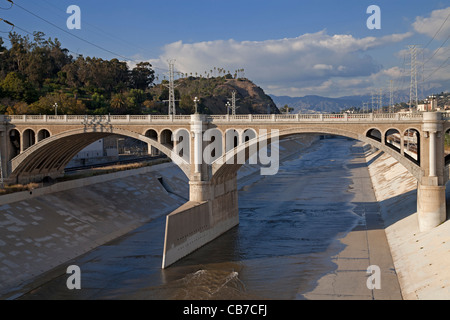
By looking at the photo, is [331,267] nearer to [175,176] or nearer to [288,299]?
[288,299]

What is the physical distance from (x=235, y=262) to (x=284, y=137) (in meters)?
15.0

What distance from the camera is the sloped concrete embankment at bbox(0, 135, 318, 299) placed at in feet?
127

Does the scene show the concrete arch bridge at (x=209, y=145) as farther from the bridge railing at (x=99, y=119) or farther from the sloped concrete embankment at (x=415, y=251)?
the sloped concrete embankment at (x=415, y=251)

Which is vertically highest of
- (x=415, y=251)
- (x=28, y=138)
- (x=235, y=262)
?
(x=28, y=138)

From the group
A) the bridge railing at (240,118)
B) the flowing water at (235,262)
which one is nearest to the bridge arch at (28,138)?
the bridge railing at (240,118)

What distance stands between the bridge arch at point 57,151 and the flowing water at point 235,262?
10176 mm

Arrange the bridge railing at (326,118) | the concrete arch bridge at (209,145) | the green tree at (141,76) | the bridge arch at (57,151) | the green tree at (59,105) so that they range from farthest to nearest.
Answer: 1. the green tree at (141,76)
2. the green tree at (59,105)
3. the bridge arch at (57,151)
4. the bridge railing at (326,118)
5. the concrete arch bridge at (209,145)

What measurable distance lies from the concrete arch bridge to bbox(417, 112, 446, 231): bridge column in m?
0.08

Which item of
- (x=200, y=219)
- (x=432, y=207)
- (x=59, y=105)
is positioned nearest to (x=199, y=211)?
(x=200, y=219)

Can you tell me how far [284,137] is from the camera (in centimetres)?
4941

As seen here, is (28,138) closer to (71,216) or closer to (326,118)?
(71,216)

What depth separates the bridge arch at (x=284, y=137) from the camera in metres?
42.1

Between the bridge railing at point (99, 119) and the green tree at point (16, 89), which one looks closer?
the bridge railing at point (99, 119)

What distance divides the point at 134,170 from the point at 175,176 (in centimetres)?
996
